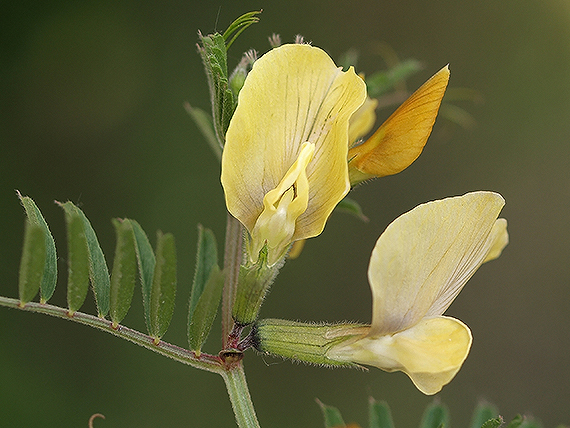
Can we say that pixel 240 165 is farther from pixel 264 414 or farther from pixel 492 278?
pixel 492 278

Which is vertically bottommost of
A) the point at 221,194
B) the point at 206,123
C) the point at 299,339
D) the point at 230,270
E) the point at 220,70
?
the point at 299,339

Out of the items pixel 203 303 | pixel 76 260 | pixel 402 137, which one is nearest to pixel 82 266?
pixel 76 260

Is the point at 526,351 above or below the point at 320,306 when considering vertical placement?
below

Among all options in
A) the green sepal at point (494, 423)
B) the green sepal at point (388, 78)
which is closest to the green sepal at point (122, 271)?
the green sepal at point (494, 423)

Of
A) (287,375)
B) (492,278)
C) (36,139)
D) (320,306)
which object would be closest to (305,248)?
(320,306)

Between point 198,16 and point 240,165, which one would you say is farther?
point 198,16

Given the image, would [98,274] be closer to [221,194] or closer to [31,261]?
[31,261]
